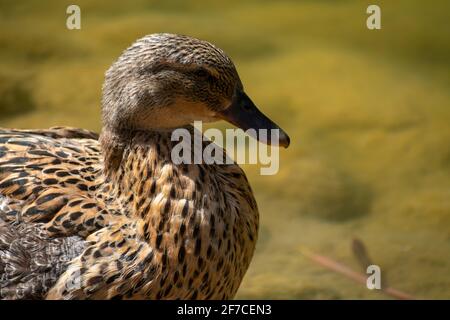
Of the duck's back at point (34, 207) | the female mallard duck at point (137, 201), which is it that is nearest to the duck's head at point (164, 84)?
the female mallard duck at point (137, 201)

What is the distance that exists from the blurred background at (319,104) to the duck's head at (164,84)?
58.3 inches

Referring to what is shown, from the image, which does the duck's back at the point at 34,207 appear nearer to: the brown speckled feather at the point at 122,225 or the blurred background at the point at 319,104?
the brown speckled feather at the point at 122,225

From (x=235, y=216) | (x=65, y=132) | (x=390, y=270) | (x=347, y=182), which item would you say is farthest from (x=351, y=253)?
(x=65, y=132)

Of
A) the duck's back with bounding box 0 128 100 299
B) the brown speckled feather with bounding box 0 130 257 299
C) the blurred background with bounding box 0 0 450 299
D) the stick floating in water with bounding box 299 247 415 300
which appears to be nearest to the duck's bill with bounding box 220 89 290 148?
the brown speckled feather with bounding box 0 130 257 299

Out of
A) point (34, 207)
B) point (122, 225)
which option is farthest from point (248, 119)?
point (34, 207)

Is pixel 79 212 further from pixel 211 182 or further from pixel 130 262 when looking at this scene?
pixel 211 182

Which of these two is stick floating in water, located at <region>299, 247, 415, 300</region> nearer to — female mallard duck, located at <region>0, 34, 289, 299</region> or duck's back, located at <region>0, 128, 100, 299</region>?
female mallard duck, located at <region>0, 34, 289, 299</region>

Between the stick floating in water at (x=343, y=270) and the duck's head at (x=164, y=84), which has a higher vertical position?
the duck's head at (x=164, y=84)

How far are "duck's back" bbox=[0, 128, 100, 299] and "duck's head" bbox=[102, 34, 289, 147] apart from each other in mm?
284

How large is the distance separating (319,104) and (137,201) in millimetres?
2780

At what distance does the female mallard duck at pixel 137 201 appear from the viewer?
12.1 ft

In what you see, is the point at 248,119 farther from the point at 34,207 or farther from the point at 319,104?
the point at 319,104

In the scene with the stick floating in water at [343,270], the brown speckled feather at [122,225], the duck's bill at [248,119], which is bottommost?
the stick floating in water at [343,270]

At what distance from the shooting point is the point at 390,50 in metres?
6.86
